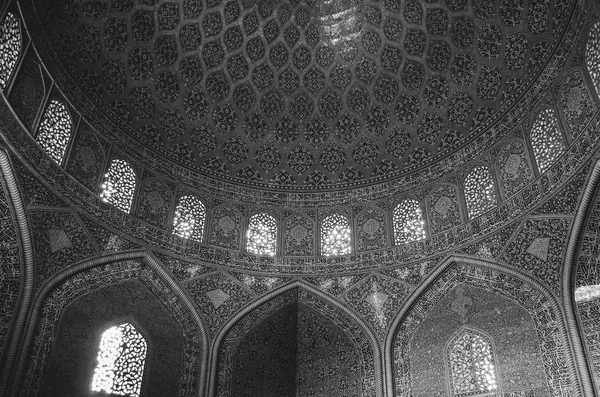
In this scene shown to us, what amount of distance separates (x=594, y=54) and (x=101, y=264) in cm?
1207

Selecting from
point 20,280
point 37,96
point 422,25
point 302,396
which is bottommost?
point 302,396

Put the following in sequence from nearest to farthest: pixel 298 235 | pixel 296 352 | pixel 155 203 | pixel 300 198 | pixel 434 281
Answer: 1. pixel 434 281
2. pixel 296 352
3. pixel 155 203
4. pixel 298 235
5. pixel 300 198

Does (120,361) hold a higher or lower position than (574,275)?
lower

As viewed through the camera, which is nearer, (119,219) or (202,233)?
(119,219)

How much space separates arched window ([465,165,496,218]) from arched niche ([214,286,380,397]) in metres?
4.22

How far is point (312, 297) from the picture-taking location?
55.8ft

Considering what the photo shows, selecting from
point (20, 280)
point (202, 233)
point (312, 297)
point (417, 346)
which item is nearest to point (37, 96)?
point (20, 280)

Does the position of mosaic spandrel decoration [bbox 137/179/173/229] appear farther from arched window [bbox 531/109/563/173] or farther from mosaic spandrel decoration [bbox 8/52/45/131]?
arched window [bbox 531/109/563/173]

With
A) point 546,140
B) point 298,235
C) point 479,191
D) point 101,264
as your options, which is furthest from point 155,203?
point 546,140

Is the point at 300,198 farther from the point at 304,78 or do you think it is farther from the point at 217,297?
the point at 217,297

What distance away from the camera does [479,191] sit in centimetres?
1667

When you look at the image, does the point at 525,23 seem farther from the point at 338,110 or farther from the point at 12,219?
the point at 12,219

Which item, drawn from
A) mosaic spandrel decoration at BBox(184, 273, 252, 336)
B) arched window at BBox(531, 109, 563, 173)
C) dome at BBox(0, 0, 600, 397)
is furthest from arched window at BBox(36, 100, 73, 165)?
arched window at BBox(531, 109, 563, 173)

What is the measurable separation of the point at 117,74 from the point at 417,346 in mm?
10642
